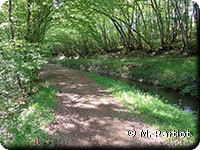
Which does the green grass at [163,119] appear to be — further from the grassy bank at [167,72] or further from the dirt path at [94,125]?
the grassy bank at [167,72]

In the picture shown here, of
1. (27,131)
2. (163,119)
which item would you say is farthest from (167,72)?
(27,131)

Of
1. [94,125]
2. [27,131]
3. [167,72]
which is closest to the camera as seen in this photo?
[27,131]

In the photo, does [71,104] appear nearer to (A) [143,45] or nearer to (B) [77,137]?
(B) [77,137]

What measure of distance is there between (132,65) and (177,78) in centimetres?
530

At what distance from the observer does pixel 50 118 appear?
3.85m

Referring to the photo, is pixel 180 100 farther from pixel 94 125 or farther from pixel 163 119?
pixel 94 125

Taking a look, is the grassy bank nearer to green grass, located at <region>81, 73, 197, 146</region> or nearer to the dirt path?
green grass, located at <region>81, 73, 197, 146</region>

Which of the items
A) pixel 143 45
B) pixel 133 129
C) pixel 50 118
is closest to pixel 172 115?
pixel 133 129

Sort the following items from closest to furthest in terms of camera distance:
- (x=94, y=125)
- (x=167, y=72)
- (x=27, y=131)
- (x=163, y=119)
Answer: (x=27, y=131) < (x=94, y=125) < (x=163, y=119) < (x=167, y=72)

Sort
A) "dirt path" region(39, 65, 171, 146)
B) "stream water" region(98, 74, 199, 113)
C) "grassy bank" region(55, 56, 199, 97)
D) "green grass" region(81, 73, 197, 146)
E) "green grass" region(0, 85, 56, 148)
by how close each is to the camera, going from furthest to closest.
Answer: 1. "grassy bank" region(55, 56, 199, 97)
2. "stream water" region(98, 74, 199, 113)
3. "green grass" region(81, 73, 197, 146)
4. "dirt path" region(39, 65, 171, 146)
5. "green grass" region(0, 85, 56, 148)

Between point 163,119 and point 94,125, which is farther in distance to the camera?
point 163,119

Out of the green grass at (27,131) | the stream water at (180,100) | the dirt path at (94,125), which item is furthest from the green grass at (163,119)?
the green grass at (27,131)

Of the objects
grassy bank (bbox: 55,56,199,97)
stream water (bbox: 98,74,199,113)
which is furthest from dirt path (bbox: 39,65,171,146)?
grassy bank (bbox: 55,56,199,97)

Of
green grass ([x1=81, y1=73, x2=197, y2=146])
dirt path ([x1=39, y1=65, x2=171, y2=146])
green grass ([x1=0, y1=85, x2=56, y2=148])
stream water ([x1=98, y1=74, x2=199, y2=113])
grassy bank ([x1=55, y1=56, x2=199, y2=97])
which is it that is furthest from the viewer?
→ grassy bank ([x1=55, y1=56, x2=199, y2=97])
